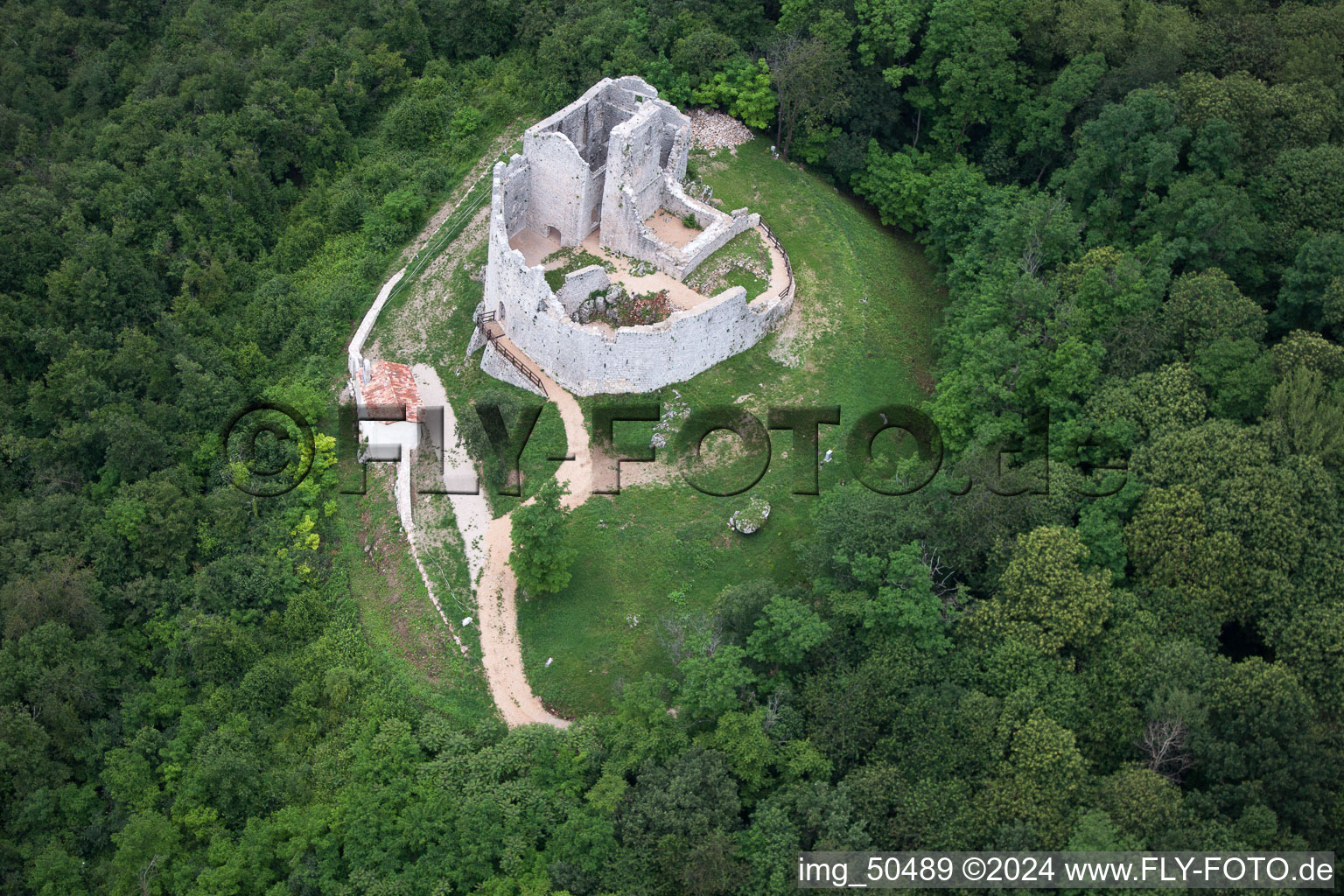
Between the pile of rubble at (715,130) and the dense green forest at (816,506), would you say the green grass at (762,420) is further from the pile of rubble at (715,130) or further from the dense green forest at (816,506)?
the dense green forest at (816,506)

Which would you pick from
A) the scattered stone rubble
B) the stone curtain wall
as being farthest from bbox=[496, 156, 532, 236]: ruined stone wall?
the scattered stone rubble

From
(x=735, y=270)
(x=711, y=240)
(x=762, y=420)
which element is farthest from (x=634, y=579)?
(x=711, y=240)

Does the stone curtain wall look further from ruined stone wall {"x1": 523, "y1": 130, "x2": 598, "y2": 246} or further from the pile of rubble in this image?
the pile of rubble

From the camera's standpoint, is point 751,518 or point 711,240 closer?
point 751,518

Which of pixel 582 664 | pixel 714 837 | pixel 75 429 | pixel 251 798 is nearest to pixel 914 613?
pixel 714 837

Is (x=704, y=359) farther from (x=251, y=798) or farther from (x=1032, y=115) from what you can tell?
(x=251, y=798)

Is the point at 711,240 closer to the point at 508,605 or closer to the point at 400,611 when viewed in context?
the point at 508,605
